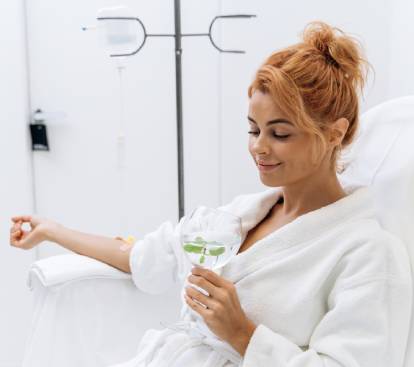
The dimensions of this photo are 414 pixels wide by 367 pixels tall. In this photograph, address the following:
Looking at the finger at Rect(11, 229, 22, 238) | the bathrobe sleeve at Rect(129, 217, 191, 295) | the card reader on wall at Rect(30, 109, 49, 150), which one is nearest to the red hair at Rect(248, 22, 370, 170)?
the bathrobe sleeve at Rect(129, 217, 191, 295)

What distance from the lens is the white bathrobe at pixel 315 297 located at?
1100mm

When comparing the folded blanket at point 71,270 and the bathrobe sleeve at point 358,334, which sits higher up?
the bathrobe sleeve at point 358,334

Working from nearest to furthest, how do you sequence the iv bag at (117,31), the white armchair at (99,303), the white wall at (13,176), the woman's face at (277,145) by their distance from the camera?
1. the woman's face at (277,145)
2. the white armchair at (99,303)
3. the iv bag at (117,31)
4. the white wall at (13,176)

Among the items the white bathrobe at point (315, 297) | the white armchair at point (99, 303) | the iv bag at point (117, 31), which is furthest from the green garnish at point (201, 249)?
the iv bag at point (117, 31)

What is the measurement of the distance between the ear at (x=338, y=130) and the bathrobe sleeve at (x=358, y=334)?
25 cm

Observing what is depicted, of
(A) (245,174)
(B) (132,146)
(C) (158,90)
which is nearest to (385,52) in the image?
(A) (245,174)

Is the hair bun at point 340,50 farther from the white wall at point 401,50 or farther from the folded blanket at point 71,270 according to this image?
the white wall at point 401,50

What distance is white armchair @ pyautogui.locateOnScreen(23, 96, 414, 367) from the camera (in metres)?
1.41

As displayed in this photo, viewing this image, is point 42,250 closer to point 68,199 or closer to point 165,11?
point 68,199

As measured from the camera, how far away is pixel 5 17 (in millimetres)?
2533

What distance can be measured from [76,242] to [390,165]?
2.72 ft

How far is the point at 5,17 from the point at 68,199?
80cm

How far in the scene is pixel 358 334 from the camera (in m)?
1.10

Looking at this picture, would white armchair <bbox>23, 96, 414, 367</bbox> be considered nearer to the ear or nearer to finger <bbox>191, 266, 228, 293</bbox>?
the ear
